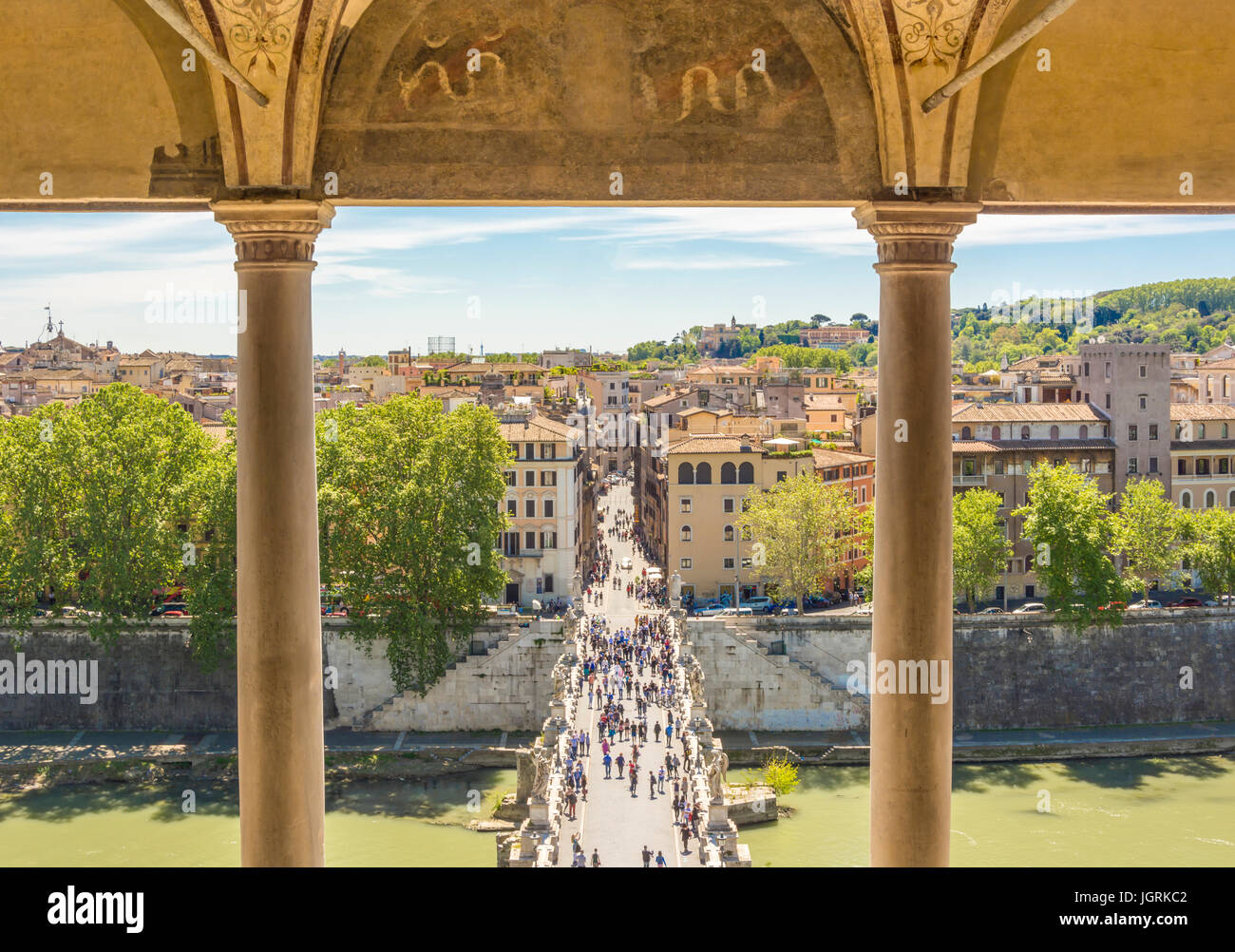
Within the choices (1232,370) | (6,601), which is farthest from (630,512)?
(6,601)

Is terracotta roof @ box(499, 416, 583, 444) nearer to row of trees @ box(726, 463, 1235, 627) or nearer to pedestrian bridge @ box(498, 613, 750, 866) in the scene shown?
row of trees @ box(726, 463, 1235, 627)

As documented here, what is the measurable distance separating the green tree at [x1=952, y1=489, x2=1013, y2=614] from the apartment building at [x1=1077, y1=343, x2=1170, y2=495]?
549 cm

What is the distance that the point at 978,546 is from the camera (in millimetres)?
28500

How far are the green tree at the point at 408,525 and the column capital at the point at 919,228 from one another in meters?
21.6

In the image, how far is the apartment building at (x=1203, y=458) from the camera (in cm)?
3369

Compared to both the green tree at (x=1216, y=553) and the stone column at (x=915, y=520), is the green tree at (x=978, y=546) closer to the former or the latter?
the green tree at (x=1216, y=553)

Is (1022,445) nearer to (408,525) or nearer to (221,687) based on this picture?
(408,525)

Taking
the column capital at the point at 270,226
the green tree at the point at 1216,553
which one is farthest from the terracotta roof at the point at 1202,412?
the column capital at the point at 270,226

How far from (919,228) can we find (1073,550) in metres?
24.5

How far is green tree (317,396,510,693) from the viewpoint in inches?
999

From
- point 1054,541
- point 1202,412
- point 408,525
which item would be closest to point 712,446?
point 1054,541
